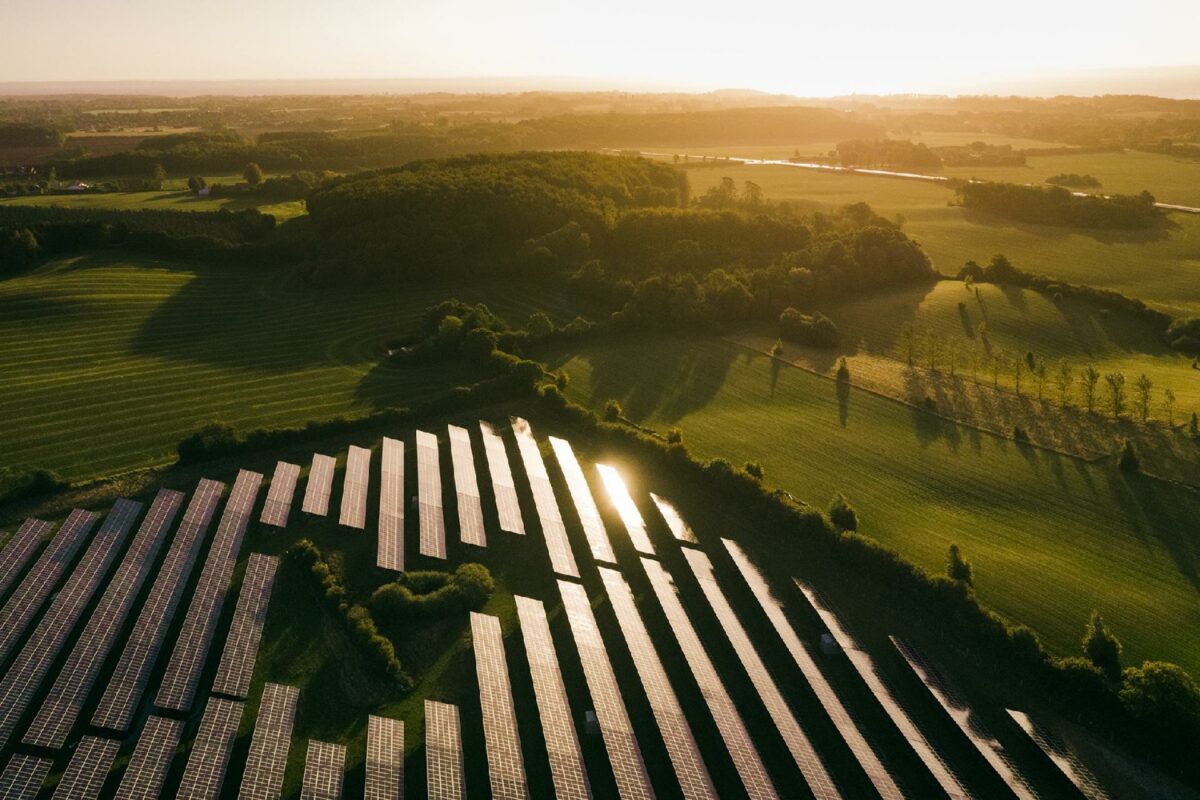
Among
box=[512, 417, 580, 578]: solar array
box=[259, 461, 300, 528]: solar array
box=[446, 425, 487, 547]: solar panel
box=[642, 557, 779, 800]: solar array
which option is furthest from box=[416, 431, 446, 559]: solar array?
box=[642, 557, 779, 800]: solar array

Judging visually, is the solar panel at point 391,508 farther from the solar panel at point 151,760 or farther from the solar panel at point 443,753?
the solar panel at point 151,760

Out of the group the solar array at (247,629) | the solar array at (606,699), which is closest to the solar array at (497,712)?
the solar array at (606,699)

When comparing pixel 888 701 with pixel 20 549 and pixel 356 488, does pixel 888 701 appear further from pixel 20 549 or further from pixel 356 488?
pixel 20 549

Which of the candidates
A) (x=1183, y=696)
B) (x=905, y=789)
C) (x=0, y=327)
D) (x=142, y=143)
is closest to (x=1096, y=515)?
(x=1183, y=696)

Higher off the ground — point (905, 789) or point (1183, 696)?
point (1183, 696)

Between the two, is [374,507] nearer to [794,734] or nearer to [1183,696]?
[794,734]

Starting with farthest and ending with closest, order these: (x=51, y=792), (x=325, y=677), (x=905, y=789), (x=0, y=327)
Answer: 1. (x=0, y=327)
2. (x=325, y=677)
3. (x=905, y=789)
4. (x=51, y=792)
